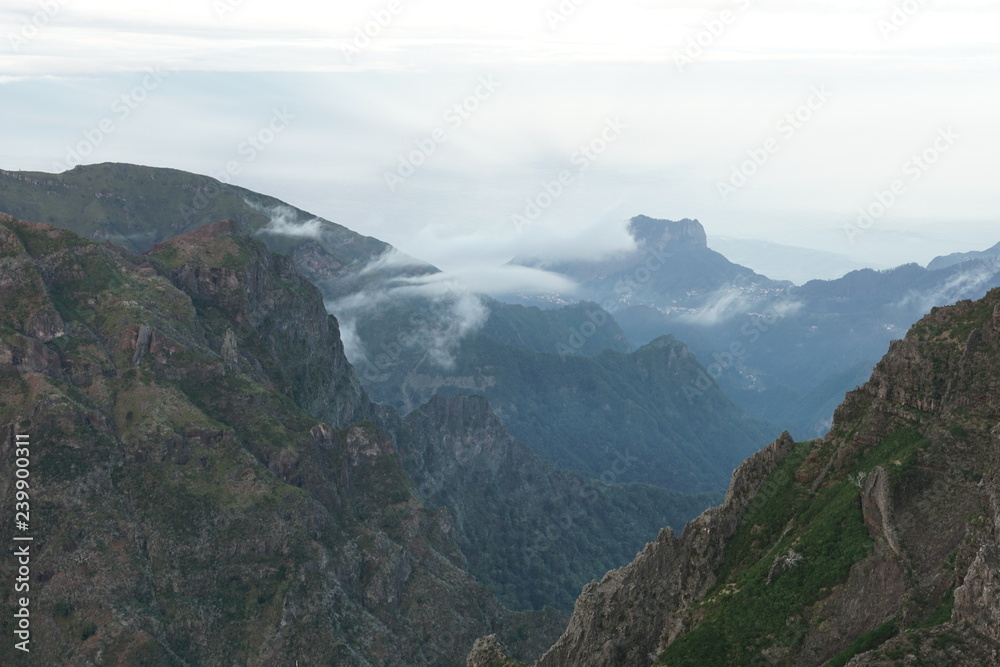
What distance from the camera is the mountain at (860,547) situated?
267 ft

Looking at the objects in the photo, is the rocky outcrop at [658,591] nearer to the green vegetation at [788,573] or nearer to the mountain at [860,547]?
the mountain at [860,547]

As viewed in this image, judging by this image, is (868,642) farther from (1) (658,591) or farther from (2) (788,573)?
(1) (658,591)

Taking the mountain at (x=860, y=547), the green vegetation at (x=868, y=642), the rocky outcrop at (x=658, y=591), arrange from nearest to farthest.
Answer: the mountain at (x=860, y=547), the green vegetation at (x=868, y=642), the rocky outcrop at (x=658, y=591)

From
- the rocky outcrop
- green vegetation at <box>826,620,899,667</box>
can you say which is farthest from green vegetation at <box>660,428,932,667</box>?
the rocky outcrop

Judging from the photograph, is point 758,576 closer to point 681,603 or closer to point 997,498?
point 681,603

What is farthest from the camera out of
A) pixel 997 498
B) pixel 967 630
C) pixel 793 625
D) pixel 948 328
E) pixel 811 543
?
pixel 948 328

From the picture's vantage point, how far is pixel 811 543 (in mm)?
101062

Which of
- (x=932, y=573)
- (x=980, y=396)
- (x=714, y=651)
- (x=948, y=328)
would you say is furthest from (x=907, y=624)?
(x=948, y=328)

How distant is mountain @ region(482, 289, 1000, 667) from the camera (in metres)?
81.4

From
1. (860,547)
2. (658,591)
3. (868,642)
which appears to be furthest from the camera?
(658,591)

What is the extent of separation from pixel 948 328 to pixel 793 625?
44693mm

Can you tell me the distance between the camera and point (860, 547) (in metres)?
95.1

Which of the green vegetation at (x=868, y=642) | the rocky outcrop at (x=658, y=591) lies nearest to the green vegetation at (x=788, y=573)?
the green vegetation at (x=868, y=642)

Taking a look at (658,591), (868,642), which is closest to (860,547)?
(868,642)
